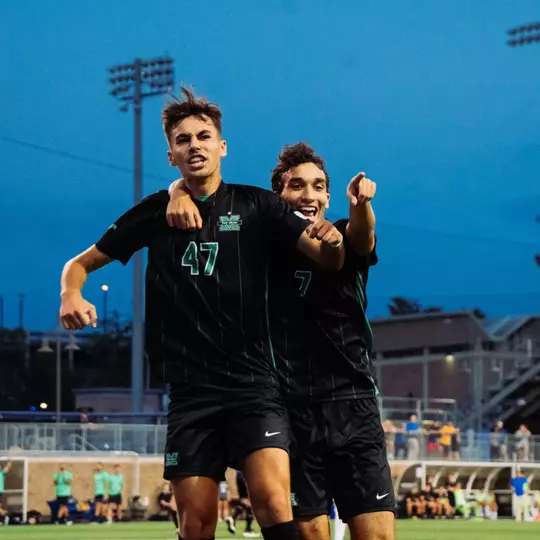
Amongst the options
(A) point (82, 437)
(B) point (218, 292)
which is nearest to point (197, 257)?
(B) point (218, 292)

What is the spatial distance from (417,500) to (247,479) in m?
35.0

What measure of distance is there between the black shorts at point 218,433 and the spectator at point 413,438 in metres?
33.1

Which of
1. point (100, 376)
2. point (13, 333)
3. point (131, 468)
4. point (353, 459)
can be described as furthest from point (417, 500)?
point (13, 333)

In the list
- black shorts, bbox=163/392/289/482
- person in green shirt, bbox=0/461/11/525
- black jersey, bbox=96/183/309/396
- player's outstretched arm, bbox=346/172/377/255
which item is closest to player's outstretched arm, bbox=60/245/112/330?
black jersey, bbox=96/183/309/396

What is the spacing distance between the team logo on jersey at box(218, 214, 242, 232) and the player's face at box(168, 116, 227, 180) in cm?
25

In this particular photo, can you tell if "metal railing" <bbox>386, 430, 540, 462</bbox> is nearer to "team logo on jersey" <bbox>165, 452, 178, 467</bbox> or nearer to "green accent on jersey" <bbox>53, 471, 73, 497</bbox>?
"green accent on jersey" <bbox>53, 471, 73, 497</bbox>

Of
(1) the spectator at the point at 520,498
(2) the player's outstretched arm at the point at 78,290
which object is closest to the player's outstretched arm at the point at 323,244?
(2) the player's outstretched arm at the point at 78,290

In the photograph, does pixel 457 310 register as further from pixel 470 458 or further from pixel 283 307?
pixel 283 307

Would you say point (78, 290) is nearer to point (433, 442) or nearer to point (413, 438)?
point (413, 438)

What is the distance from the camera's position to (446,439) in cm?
4194

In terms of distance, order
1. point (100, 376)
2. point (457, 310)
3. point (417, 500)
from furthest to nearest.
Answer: point (100, 376), point (457, 310), point (417, 500)

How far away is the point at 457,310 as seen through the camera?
222 ft

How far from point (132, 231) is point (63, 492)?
28.6 meters

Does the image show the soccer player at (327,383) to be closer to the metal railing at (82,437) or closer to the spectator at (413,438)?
the metal railing at (82,437)
